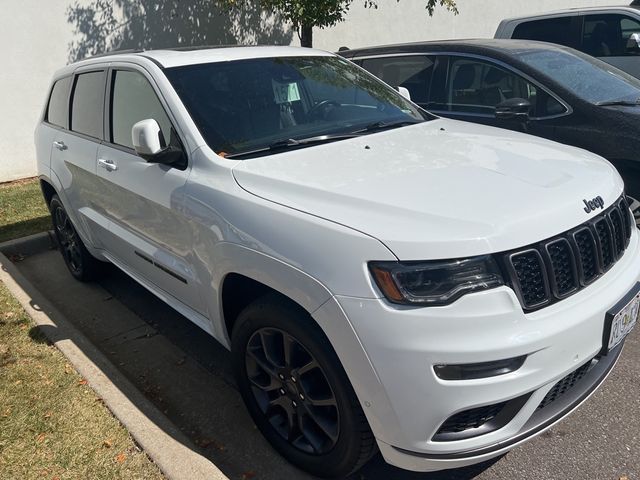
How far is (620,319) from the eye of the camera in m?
2.29

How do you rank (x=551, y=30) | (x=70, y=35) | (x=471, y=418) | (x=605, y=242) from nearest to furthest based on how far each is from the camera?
(x=471, y=418)
(x=605, y=242)
(x=551, y=30)
(x=70, y=35)

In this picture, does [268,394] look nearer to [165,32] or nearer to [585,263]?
[585,263]

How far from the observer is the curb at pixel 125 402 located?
2.60 metres

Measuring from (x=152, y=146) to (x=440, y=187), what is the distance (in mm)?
1483

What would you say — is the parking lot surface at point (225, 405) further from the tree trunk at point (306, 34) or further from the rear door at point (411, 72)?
the tree trunk at point (306, 34)

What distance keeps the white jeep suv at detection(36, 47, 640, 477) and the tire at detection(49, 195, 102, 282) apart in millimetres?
1386

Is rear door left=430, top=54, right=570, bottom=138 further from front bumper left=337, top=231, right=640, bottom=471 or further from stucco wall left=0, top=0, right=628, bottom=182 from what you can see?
stucco wall left=0, top=0, right=628, bottom=182

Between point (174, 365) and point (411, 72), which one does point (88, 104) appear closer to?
point (174, 365)

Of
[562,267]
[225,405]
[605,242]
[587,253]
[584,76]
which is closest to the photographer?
[562,267]

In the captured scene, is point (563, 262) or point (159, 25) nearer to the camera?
point (563, 262)

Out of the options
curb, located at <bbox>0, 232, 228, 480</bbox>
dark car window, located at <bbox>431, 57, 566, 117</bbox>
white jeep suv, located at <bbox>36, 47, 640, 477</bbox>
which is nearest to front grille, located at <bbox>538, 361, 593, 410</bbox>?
white jeep suv, located at <bbox>36, 47, 640, 477</bbox>

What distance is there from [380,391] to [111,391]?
6.00 ft

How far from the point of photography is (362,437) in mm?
2199

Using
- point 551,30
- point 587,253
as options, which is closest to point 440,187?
point 587,253
